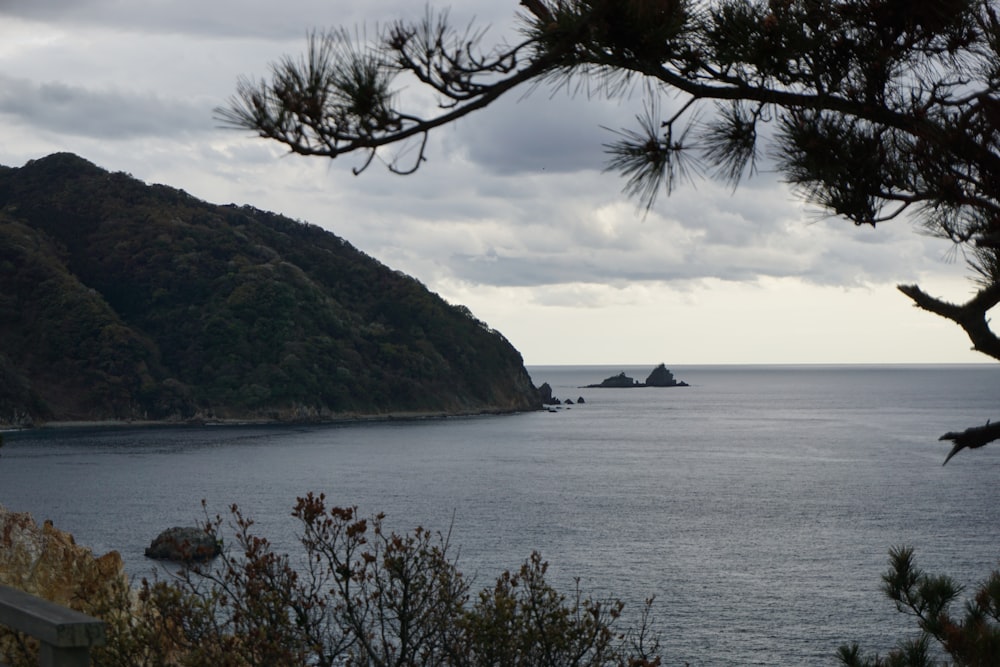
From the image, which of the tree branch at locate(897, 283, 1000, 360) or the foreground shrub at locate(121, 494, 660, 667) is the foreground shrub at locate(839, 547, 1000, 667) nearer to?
the foreground shrub at locate(121, 494, 660, 667)

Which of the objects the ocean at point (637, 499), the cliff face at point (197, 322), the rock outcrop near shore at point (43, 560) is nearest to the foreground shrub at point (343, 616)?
the ocean at point (637, 499)

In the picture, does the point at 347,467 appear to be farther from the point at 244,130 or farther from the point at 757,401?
the point at 757,401

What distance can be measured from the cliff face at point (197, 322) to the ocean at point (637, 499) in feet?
21.7

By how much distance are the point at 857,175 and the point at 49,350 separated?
105021 millimetres

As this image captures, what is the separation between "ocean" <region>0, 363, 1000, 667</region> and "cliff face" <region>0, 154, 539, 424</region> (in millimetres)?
6618

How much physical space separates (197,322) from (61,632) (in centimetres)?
11189

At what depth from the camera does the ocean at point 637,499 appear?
110 feet

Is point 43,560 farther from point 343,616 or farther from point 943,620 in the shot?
point 943,620

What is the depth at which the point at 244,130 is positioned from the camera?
408 centimetres

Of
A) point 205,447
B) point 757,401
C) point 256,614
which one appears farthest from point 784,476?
point 757,401

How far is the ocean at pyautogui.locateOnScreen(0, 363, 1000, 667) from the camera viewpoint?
110ft

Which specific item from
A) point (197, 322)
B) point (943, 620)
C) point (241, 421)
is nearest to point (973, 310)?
point (943, 620)

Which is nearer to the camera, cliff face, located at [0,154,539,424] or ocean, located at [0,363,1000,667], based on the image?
ocean, located at [0,363,1000,667]

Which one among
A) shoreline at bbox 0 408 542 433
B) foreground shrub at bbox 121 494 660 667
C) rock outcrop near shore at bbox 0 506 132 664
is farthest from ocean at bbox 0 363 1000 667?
rock outcrop near shore at bbox 0 506 132 664
